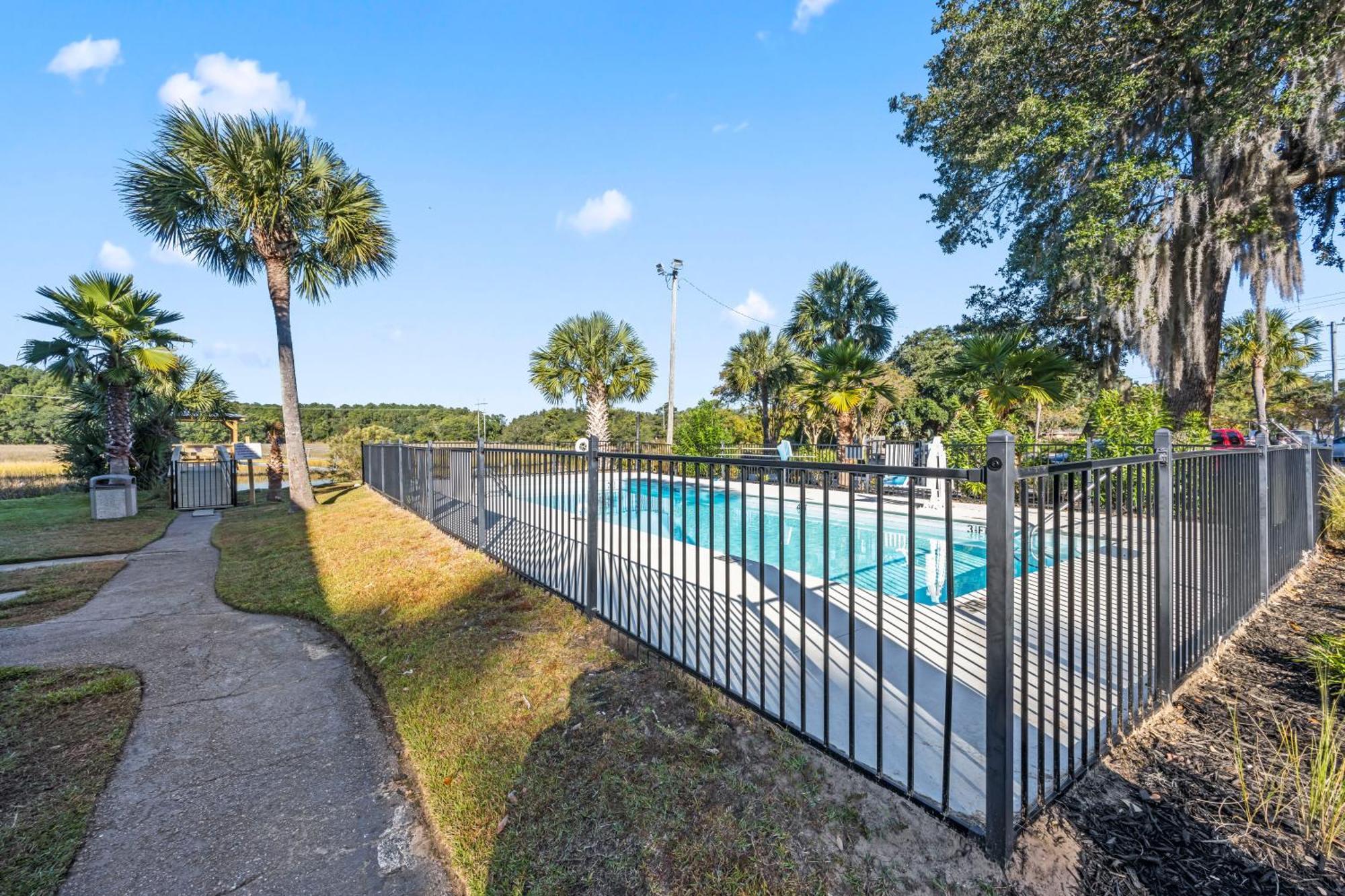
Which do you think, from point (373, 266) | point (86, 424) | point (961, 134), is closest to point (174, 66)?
point (373, 266)

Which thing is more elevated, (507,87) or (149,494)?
(507,87)

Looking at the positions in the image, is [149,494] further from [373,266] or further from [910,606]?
[910,606]

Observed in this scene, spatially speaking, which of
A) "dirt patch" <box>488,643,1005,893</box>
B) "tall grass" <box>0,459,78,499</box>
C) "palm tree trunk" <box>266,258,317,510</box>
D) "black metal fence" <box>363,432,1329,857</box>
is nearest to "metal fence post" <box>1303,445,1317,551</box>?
"black metal fence" <box>363,432,1329,857</box>

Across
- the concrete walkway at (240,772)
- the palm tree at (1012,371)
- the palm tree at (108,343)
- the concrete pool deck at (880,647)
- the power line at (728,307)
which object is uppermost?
the power line at (728,307)

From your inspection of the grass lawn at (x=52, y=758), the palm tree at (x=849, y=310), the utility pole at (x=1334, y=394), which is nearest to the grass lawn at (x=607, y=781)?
the grass lawn at (x=52, y=758)

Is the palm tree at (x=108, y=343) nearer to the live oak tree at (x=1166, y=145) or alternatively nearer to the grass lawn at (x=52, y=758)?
the grass lawn at (x=52, y=758)

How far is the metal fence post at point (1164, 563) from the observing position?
2271mm

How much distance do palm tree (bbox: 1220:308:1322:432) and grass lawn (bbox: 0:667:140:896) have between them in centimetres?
2246

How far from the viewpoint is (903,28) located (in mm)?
10492

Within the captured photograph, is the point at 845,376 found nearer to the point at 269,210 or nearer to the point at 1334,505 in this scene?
the point at 1334,505

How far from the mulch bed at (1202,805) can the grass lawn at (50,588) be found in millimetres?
6728

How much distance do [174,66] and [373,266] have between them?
4.09m

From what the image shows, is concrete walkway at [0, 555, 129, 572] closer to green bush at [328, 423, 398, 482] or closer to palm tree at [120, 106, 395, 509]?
palm tree at [120, 106, 395, 509]

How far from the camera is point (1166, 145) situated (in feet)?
29.4
